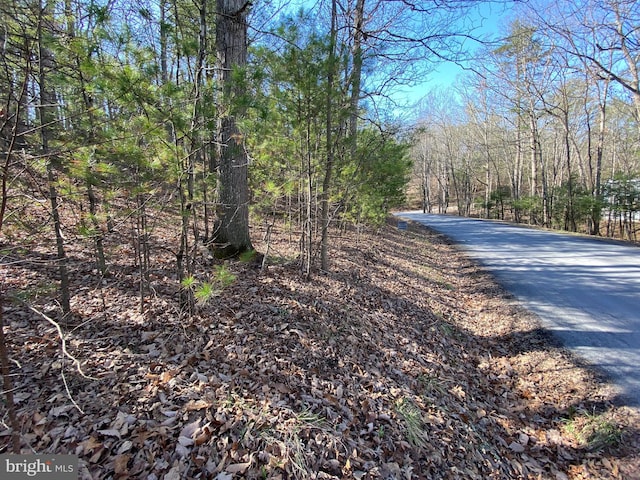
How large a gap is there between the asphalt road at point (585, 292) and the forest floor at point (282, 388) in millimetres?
382

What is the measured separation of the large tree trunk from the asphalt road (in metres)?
4.94

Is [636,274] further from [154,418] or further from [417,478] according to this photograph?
[154,418]

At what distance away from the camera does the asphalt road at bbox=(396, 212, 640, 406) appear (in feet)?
12.4

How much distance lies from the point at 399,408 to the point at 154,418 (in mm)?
2173

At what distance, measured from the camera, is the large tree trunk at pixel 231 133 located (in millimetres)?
2826

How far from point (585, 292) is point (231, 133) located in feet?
22.4

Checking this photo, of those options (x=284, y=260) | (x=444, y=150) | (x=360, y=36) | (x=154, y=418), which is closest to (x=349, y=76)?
(x=360, y=36)

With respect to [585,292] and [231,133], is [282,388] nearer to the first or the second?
[231,133]

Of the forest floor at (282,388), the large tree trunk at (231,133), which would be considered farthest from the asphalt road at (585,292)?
the large tree trunk at (231,133)

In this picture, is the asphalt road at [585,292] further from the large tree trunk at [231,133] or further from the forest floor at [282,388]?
the large tree trunk at [231,133]

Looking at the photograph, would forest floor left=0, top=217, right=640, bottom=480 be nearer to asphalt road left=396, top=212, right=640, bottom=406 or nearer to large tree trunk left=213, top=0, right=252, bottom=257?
asphalt road left=396, top=212, right=640, bottom=406

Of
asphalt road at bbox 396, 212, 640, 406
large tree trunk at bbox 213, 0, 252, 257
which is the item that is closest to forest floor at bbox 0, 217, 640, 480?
asphalt road at bbox 396, 212, 640, 406

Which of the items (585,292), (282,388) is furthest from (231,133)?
(585,292)

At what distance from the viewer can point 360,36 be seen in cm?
607
